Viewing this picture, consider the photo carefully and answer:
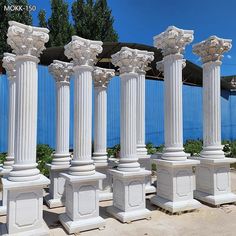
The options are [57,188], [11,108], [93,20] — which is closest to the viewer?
[11,108]

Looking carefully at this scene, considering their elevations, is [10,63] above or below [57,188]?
above

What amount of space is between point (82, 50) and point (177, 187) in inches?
173

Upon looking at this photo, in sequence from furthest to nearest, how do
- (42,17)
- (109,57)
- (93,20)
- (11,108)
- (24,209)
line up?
1. (93,20)
2. (42,17)
3. (109,57)
4. (11,108)
5. (24,209)

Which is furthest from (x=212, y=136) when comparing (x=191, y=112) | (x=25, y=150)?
(x=191, y=112)

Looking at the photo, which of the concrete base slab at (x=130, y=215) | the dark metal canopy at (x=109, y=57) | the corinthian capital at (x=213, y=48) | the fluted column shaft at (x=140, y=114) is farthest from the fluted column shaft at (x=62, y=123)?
the dark metal canopy at (x=109, y=57)

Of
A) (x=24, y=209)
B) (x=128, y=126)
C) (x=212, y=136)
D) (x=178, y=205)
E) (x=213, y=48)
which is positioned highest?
(x=213, y=48)

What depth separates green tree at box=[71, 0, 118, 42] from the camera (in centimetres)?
2658

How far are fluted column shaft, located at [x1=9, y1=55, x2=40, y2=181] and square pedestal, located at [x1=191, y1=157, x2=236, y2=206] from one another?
5.07m

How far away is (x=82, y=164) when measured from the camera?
22.0ft

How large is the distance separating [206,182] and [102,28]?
72.2 ft

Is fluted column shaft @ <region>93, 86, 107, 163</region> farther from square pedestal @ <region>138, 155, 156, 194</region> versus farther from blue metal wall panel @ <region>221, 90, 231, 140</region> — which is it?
blue metal wall panel @ <region>221, 90, 231, 140</region>

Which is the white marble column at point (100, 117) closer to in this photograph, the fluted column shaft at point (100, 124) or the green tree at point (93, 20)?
the fluted column shaft at point (100, 124)

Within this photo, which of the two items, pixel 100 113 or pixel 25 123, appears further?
pixel 100 113

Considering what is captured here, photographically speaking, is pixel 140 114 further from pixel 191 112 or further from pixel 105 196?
pixel 191 112
